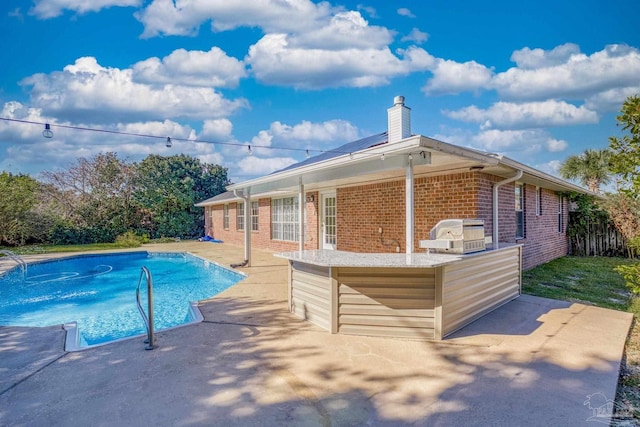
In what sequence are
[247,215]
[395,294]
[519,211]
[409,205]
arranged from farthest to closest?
[247,215] → [519,211] → [409,205] → [395,294]

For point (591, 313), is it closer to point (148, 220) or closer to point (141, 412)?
point (141, 412)

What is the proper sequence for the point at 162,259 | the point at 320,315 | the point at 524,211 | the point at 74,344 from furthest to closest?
the point at 162,259, the point at 524,211, the point at 320,315, the point at 74,344

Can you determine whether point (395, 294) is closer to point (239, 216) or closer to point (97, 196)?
point (239, 216)

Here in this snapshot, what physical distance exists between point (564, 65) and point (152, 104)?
14.7 meters


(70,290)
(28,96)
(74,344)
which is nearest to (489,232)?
(74,344)

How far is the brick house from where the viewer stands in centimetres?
525

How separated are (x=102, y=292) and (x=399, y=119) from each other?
371 inches

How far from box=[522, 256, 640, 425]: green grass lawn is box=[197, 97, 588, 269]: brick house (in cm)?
77

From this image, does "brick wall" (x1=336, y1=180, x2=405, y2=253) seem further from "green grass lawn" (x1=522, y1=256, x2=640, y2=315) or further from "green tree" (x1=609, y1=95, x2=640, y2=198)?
"green tree" (x1=609, y1=95, x2=640, y2=198)

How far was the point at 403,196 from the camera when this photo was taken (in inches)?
332

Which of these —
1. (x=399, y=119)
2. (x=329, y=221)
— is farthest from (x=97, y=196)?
(x=399, y=119)

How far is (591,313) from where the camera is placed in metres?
5.53

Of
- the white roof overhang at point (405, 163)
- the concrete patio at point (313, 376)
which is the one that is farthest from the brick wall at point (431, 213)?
the concrete patio at point (313, 376)

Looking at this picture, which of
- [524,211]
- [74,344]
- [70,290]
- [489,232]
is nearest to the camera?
[74,344]
